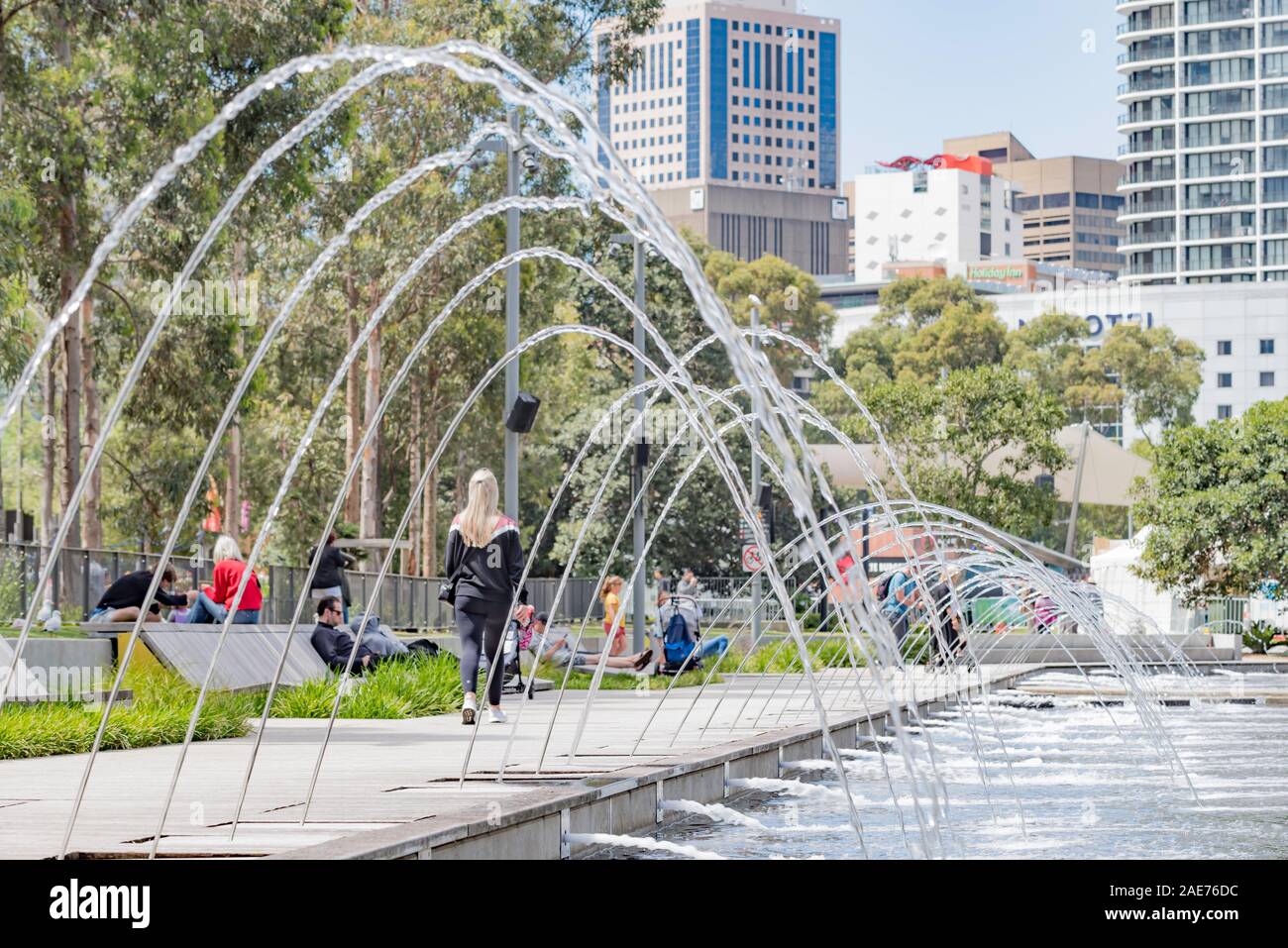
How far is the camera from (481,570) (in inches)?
486

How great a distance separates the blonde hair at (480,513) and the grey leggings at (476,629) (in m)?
0.42

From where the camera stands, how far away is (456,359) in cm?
4578

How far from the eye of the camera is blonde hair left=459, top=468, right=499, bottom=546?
12305mm

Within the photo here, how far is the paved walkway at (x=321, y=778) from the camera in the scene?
678cm

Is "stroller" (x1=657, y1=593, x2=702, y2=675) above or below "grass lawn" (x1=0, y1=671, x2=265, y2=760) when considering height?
below

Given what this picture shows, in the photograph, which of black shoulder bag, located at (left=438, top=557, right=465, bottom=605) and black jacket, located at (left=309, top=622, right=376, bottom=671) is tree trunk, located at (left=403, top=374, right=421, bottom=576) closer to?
black jacket, located at (left=309, top=622, right=376, bottom=671)

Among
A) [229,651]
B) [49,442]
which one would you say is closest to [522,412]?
[229,651]

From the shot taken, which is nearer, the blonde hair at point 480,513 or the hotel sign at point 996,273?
the blonde hair at point 480,513

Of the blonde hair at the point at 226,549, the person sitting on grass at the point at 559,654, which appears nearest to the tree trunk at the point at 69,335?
the person sitting on grass at the point at 559,654

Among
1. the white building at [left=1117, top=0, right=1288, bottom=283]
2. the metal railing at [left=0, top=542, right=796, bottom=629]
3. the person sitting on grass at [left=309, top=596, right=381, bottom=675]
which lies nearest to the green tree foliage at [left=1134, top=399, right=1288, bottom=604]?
the metal railing at [left=0, top=542, right=796, bottom=629]

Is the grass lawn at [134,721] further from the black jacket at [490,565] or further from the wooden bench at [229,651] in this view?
the black jacket at [490,565]

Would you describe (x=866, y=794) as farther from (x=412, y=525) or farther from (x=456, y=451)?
(x=412, y=525)
